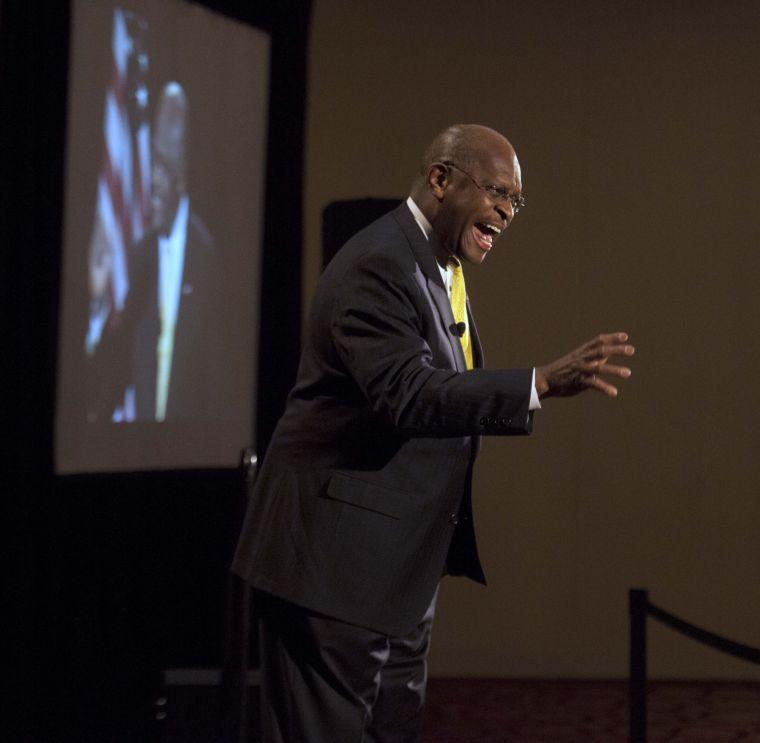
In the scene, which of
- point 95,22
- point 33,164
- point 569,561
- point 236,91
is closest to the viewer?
point 33,164

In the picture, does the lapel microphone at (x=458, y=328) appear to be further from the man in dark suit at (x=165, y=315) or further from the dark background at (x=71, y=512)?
the man in dark suit at (x=165, y=315)

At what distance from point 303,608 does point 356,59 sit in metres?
3.73

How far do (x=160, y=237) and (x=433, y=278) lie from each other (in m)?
2.10

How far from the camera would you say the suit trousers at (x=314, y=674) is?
79.1 inches

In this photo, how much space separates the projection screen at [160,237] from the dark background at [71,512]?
90mm

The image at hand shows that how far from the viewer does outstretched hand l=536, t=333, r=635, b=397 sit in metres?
1.83

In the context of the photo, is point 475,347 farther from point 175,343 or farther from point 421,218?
point 175,343

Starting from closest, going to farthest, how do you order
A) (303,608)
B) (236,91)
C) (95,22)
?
(303,608), (95,22), (236,91)

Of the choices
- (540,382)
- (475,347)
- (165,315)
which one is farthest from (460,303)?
(165,315)

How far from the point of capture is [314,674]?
203 cm

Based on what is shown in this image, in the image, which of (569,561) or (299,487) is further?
(569,561)

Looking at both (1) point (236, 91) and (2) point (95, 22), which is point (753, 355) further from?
(2) point (95, 22)

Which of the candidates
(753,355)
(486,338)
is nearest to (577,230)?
(486,338)

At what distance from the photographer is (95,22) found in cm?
365
